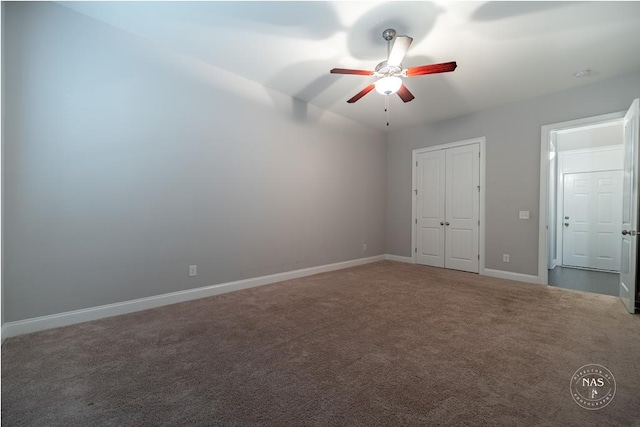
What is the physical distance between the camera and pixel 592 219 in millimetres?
5543

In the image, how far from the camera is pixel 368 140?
5734 millimetres

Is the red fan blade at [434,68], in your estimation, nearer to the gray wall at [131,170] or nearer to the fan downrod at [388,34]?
the fan downrod at [388,34]

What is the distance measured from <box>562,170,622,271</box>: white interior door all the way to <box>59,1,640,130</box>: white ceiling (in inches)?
113

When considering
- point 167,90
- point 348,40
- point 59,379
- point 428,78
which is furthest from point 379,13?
point 59,379

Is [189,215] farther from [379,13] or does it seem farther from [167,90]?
[379,13]

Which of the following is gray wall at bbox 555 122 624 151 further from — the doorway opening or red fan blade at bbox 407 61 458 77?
red fan blade at bbox 407 61 458 77

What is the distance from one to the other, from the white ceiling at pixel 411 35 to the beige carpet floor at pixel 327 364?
9.24ft

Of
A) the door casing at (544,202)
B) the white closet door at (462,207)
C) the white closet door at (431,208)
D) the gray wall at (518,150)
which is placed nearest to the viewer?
the gray wall at (518,150)

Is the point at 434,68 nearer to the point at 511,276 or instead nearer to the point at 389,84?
the point at 389,84

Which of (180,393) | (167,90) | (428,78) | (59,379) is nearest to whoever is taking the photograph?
(180,393)

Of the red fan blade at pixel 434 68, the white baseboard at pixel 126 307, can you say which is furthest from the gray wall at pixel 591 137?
the white baseboard at pixel 126 307

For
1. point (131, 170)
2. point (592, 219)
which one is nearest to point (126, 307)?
point (131, 170)

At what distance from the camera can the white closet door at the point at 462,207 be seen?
4855mm

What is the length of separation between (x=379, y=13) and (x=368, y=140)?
3264 mm
